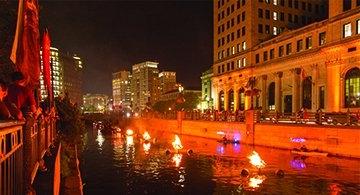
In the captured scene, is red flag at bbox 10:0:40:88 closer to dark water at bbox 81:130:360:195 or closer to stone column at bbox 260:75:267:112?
dark water at bbox 81:130:360:195

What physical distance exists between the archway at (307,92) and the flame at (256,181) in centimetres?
3336

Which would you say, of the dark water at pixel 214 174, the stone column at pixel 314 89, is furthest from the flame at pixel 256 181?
the stone column at pixel 314 89

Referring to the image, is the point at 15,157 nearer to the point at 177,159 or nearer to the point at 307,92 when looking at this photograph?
the point at 177,159

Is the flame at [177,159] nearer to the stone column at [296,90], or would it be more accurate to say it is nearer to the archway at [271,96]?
the stone column at [296,90]

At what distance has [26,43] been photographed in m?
7.68

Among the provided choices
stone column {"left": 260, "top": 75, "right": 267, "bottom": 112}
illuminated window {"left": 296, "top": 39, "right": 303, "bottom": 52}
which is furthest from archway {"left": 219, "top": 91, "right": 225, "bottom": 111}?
illuminated window {"left": 296, "top": 39, "right": 303, "bottom": 52}

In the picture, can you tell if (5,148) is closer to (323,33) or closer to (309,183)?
(309,183)

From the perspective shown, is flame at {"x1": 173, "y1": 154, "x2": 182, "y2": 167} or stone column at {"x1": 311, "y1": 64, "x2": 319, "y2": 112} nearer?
flame at {"x1": 173, "y1": 154, "x2": 182, "y2": 167}

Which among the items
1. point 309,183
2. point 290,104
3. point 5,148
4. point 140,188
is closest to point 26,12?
point 5,148

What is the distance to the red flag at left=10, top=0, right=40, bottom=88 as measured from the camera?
7.41 meters

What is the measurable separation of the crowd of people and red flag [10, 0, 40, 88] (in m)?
0.25

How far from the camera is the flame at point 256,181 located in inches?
890

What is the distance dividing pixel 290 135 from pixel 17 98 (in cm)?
3295

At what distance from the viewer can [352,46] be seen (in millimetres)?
44594
